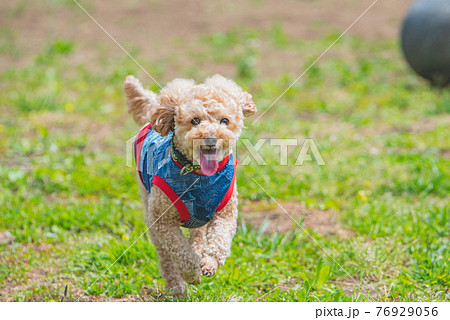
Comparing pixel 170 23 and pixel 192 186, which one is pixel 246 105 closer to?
pixel 192 186

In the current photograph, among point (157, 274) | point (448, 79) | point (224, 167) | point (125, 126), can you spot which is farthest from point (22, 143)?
point (448, 79)

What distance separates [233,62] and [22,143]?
499 centimetres

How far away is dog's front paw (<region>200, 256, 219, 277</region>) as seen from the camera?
2.95 meters

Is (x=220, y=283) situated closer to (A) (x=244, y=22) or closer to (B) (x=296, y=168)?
(B) (x=296, y=168)

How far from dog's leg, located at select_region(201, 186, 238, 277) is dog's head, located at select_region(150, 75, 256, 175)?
0.38 metres

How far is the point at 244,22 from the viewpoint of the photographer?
13.1 metres

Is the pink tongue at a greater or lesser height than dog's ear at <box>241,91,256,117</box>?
lesser

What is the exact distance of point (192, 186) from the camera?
3.15m

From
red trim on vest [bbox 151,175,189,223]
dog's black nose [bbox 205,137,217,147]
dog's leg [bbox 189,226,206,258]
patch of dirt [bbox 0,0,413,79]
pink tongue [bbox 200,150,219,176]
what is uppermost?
dog's black nose [bbox 205,137,217,147]

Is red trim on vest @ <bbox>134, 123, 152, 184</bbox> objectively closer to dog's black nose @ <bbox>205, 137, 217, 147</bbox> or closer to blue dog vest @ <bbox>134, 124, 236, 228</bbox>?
blue dog vest @ <bbox>134, 124, 236, 228</bbox>

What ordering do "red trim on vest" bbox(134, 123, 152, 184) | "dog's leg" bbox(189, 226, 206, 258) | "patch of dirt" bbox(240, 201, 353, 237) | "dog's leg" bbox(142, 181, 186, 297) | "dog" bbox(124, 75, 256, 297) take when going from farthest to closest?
"patch of dirt" bbox(240, 201, 353, 237) < "red trim on vest" bbox(134, 123, 152, 184) < "dog's leg" bbox(142, 181, 186, 297) < "dog's leg" bbox(189, 226, 206, 258) < "dog" bbox(124, 75, 256, 297)

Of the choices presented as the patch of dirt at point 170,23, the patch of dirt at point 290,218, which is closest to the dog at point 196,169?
the patch of dirt at point 290,218

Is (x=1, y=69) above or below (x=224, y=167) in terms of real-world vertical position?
below

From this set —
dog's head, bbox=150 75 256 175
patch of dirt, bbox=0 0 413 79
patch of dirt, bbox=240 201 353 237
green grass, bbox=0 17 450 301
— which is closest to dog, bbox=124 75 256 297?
dog's head, bbox=150 75 256 175
